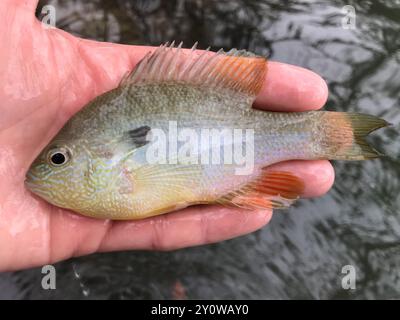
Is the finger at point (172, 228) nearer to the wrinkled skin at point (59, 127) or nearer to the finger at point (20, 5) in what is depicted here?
the wrinkled skin at point (59, 127)

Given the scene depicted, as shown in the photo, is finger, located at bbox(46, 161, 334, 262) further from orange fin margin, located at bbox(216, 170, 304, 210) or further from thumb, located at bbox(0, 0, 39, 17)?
thumb, located at bbox(0, 0, 39, 17)

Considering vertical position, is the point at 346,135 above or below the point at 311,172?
above

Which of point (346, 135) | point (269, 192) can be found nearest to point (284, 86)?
point (346, 135)

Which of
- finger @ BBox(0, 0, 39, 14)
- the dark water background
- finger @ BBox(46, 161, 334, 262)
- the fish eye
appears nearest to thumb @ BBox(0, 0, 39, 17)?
finger @ BBox(0, 0, 39, 14)

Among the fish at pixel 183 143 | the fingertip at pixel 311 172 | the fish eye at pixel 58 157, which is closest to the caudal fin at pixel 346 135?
the fish at pixel 183 143

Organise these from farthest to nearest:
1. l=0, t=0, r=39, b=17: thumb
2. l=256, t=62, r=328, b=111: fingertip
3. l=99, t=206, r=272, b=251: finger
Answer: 1. l=256, t=62, r=328, b=111: fingertip
2. l=99, t=206, r=272, b=251: finger
3. l=0, t=0, r=39, b=17: thumb

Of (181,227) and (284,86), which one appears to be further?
(284,86)

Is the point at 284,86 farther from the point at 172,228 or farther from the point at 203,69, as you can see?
the point at 172,228

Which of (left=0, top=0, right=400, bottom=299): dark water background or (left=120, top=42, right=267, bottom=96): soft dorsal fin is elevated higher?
(left=120, top=42, right=267, bottom=96): soft dorsal fin
